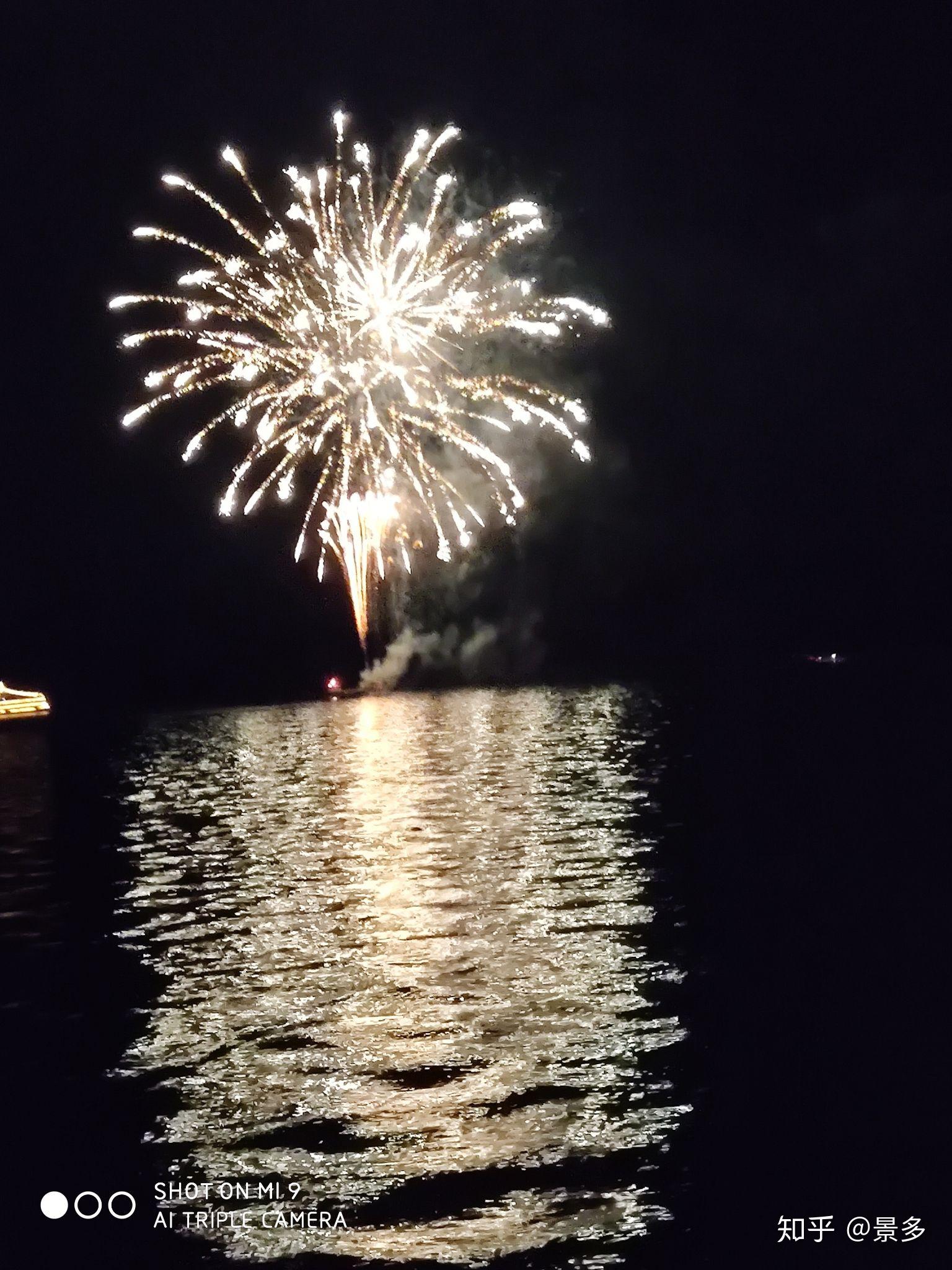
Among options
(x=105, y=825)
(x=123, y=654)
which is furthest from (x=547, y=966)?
(x=123, y=654)

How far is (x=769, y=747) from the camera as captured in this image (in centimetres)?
3888

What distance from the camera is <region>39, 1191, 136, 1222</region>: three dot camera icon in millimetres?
8953

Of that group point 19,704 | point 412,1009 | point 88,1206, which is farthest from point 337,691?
point 88,1206

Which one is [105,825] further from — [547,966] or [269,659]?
[269,659]

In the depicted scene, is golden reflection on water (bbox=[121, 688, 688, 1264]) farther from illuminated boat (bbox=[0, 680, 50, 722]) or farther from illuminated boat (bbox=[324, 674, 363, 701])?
illuminated boat (bbox=[324, 674, 363, 701])

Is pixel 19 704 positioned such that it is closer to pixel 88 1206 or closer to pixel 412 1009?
pixel 412 1009

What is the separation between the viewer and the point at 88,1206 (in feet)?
29.8

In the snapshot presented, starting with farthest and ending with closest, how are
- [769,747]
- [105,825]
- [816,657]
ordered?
[816,657] → [769,747] → [105,825]

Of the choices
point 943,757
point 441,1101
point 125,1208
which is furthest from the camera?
point 943,757

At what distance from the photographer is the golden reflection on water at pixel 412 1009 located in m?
8.80

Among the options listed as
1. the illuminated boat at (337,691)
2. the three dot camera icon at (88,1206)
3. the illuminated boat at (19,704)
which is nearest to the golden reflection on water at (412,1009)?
the three dot camera icon at (88,1206)

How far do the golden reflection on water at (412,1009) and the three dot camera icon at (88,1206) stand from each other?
422 millimetres

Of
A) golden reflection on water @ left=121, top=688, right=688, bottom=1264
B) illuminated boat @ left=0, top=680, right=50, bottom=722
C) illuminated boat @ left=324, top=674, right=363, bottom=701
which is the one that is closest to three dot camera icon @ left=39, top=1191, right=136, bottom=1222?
golden reflection on water @ left=121, top=688, right=688, bottom=1264

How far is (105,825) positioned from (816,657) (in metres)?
109
